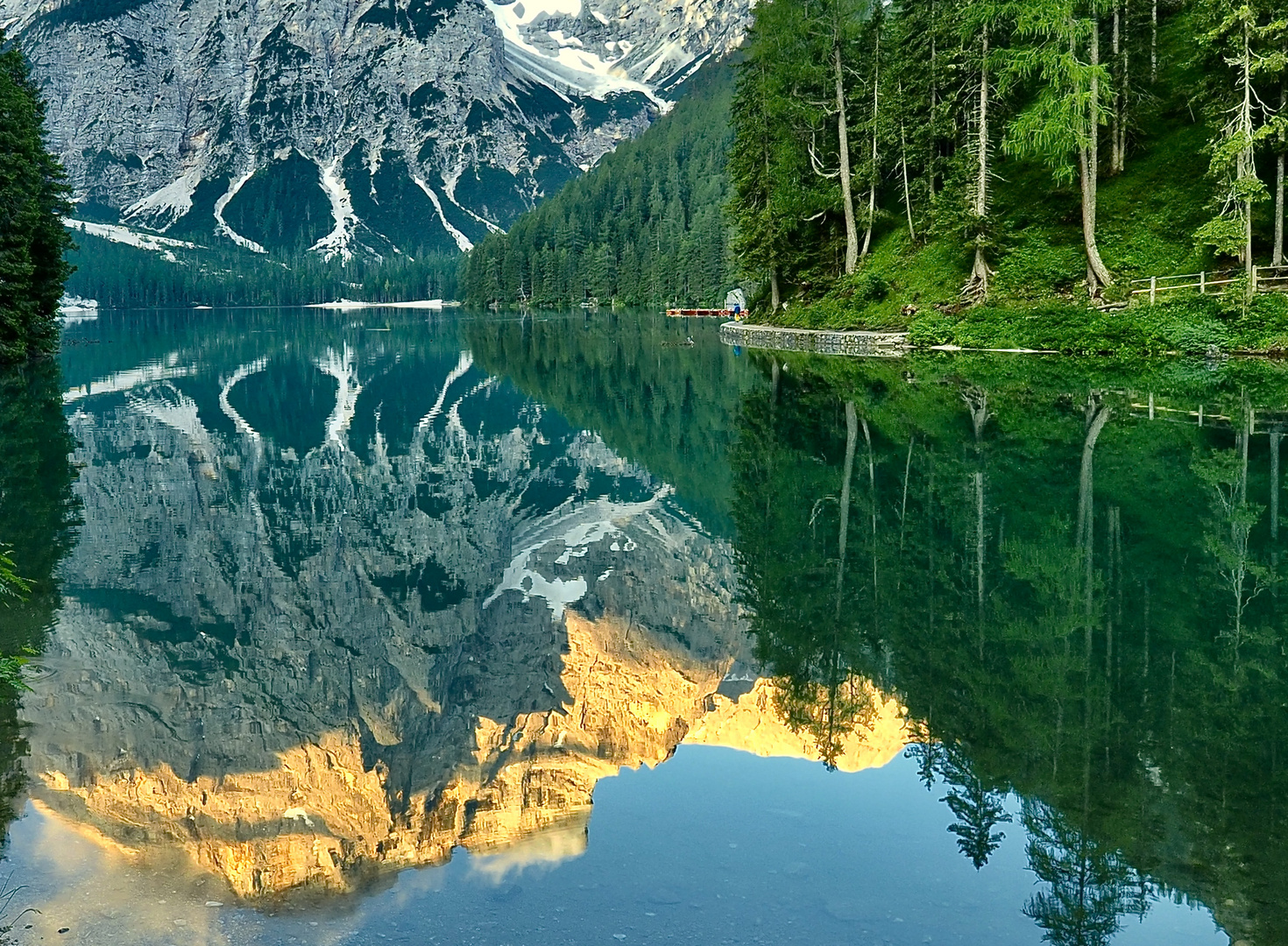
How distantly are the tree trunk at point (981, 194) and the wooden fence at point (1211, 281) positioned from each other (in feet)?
21.6

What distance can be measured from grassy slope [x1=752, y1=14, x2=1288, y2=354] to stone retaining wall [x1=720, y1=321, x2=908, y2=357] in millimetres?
1131

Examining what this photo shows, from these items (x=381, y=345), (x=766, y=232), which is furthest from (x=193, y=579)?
(x=381, y=345)

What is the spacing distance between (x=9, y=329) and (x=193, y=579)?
4039 centimetres

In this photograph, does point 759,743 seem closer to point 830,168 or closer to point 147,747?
point 147,747

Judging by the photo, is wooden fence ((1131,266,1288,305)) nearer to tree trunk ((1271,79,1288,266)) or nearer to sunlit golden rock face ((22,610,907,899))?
tree trunk ((1271,79,1288,266))

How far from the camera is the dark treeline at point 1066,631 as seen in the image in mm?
6539

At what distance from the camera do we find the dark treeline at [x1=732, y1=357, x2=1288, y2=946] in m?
6.54

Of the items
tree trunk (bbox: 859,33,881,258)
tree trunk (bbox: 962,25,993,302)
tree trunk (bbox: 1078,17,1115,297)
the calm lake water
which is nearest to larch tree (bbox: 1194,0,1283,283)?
tree trunk (bbox: 1078,17,1115,297)

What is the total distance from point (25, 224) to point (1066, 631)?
4831 centimetres

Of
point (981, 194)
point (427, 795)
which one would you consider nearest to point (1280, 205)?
point (981, 194)

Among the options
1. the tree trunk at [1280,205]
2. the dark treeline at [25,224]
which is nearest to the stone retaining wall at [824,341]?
the tree trunk at [1280,205]

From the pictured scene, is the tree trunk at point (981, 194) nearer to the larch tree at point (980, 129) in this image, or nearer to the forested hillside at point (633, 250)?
the larch tree at point (980, 129)

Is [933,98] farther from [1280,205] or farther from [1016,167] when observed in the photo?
[1280,205]

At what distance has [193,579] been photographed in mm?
13742
